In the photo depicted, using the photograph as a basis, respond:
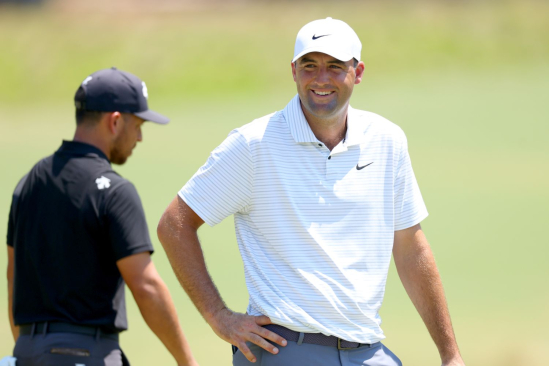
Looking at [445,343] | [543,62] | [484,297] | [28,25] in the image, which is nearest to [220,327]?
[445,343]

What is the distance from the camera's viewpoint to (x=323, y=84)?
2.28 meters

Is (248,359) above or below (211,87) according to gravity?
below

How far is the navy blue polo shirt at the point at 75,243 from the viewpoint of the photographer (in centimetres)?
228

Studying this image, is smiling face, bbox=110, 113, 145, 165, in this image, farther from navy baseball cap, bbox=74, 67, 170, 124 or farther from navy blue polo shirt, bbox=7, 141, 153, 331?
navy blue polo shirt, bbox=7, 141, 153, 331

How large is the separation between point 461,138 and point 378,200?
7.82m

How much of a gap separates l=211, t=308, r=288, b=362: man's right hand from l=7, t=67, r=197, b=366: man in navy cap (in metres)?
0.28

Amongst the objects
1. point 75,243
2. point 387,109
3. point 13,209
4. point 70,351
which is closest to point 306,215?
point 75,243

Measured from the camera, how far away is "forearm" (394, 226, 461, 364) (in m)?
2.35

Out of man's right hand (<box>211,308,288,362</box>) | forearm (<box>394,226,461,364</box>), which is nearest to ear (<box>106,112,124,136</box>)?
man's right hand (<box>211,308,288,362</box>)

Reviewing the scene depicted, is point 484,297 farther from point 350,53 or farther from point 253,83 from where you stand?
point 253,83

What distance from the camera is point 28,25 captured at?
13570 millimetres

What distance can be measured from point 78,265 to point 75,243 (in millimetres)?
67

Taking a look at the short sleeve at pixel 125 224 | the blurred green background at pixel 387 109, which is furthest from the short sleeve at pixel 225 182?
the blurred green background at pixel 387 109

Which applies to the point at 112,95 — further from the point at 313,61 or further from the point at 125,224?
the point at 313,61
